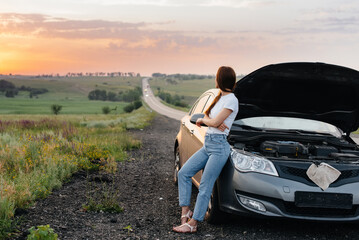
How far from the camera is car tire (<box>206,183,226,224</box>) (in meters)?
5.38

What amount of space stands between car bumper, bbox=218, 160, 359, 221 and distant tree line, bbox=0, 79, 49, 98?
15701 cm

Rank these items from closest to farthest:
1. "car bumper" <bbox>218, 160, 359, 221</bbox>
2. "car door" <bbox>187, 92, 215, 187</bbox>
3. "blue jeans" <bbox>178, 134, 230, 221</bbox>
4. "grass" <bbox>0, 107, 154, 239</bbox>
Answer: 1. "car bumper" <bbox>218, 160, 359, 221</bbox>
2. "blue jeans" <bbox>178, 134, 230, 221</bbox>
3. "grass" <bbox>0, 107, 154, 239</bbox>
4. "car door" <bbox>187, 92, 215, 187</bbox>

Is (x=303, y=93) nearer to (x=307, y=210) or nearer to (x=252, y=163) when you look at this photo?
(x=252, y=163)

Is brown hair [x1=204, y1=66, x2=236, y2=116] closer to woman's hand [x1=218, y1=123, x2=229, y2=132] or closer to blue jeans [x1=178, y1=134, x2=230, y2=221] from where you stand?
woman's hand [x1=218, y1=123, x2=229, y2=132]

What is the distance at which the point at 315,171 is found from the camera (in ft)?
16.1

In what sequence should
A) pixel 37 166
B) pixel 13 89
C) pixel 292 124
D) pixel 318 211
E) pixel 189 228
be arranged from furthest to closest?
pixel 13 89, pixel 37 166, pixel 292 124, pixel 189 228, pixel 318 211

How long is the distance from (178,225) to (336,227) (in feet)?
7.09

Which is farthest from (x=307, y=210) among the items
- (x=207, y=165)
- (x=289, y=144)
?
(x=207, y=165)

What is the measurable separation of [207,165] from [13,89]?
168 meters

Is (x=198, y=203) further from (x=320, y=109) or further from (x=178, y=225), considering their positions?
(x=320, y=109)

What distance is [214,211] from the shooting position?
5.45 m

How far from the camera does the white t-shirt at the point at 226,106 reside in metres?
5.01

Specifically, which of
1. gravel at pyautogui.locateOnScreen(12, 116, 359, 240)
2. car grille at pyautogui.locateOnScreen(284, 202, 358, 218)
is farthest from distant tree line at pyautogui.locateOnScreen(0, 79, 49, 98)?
car grille at pyautogui.locateOnScreen(284, 202, 358, 218)

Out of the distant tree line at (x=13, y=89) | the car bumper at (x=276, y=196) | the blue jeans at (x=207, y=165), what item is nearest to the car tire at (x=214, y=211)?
the blue jeans at (x=207, y=165)
